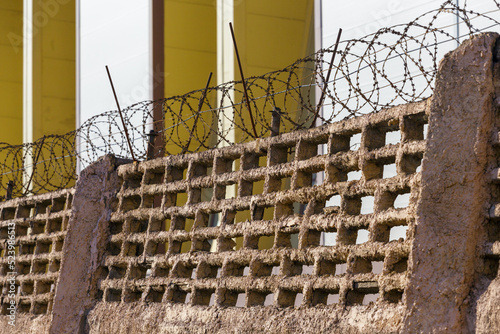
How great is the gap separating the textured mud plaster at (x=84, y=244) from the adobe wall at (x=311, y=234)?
0.01 m

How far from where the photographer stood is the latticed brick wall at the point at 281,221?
5430mm

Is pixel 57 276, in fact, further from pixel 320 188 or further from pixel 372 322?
pixel 372 322

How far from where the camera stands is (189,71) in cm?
1379

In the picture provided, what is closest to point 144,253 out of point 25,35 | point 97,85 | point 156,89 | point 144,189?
point 144,189

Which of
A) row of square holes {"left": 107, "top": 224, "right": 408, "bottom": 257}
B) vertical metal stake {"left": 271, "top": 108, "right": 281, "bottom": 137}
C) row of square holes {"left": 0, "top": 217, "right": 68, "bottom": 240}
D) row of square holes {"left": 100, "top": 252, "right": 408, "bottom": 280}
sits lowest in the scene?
row of square holes {"left": 100, "top": 252, "right": 408, "bottom": 280}

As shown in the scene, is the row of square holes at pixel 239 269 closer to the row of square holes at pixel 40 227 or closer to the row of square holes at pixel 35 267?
the row of square holes at pixel 35 267

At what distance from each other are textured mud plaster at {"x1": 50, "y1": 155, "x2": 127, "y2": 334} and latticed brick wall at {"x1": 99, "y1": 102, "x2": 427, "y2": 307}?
137 mm

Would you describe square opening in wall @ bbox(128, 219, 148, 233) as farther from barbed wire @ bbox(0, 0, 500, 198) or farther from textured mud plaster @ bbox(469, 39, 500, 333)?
textured mud plaster @ bbox(469, 39, 500, 333)

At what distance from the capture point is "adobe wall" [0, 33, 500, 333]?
485cm

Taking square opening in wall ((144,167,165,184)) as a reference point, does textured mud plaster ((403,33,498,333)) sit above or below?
below

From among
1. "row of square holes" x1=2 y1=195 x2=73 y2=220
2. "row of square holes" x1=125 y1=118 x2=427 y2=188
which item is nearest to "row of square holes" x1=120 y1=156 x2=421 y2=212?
"row of square holes" x1=125 y1=118 x2=427 y2=188

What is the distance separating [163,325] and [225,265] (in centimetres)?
74

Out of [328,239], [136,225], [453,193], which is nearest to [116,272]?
[136,225]

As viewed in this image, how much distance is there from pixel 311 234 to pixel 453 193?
132 centimetres
